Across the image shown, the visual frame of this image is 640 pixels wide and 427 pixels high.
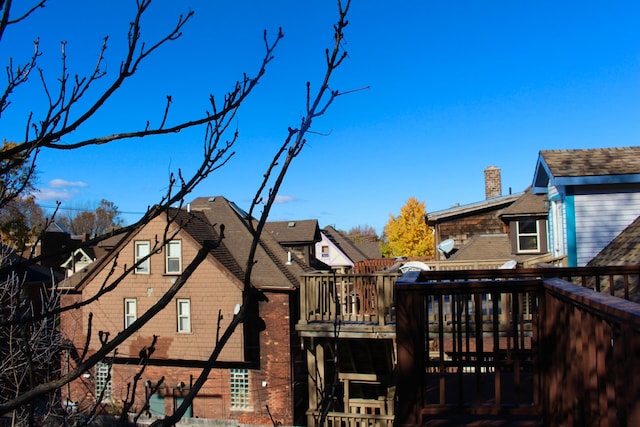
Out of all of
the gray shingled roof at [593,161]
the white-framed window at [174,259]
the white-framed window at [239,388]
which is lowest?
the white-framed window at [239,388]

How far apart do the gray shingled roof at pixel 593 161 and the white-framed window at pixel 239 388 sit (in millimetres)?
11683

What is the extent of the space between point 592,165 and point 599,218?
1109 millimetres

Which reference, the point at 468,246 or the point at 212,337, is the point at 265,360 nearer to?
the point at 212,337

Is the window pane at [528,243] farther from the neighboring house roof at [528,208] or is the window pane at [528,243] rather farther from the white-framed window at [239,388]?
the white-framed window at [239,388]

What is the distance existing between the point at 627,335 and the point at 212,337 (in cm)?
1578

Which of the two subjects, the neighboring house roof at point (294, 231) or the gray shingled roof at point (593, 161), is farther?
the neighboring house roof at point (294, 231)

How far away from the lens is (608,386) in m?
2.20

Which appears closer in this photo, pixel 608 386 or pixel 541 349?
pixel 608 386

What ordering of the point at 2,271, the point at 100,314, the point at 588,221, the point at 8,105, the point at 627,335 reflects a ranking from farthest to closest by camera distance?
the point at 100,314
the point at 588,221
the point at 8,105
the point at 2,271
the point at 627,335

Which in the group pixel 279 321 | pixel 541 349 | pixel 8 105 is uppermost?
pixel 8 105

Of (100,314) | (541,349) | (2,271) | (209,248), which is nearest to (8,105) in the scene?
(2,271)

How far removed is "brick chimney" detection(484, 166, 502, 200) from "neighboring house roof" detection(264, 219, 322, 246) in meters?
9.15

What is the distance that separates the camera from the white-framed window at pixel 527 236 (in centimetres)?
1691

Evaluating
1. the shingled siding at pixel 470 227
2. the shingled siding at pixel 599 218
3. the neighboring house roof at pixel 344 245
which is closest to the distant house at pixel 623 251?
the shingled siding at pixel 599 218
